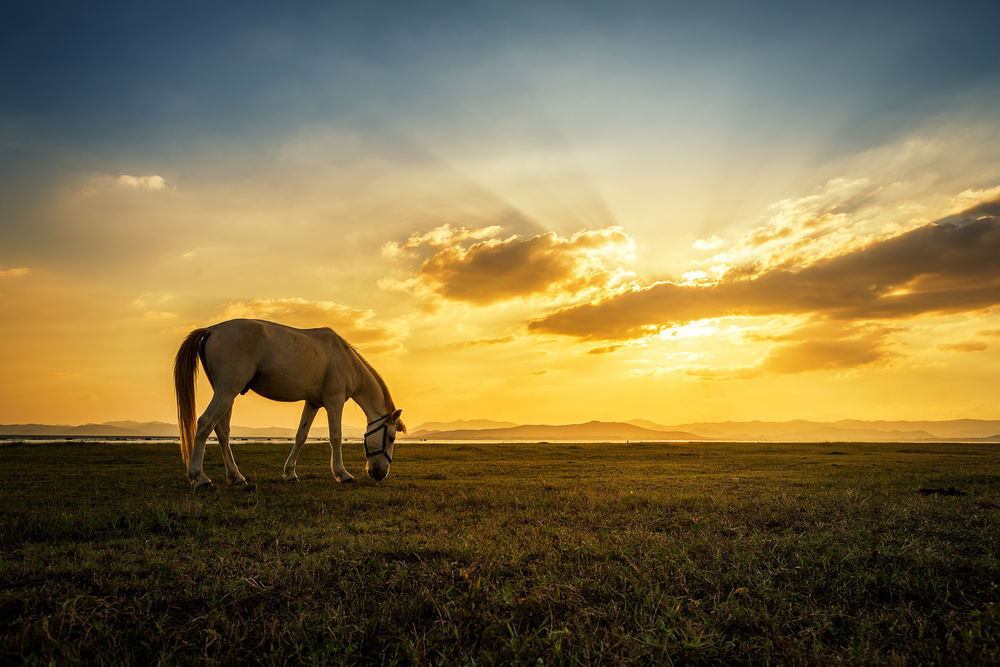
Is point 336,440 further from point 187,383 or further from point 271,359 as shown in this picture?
point 187,383

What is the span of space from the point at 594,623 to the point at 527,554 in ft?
4.45

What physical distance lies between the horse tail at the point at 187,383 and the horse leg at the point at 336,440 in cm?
268

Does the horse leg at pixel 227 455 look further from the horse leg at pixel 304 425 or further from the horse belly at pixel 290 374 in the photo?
the horse leg at pixel 304 425

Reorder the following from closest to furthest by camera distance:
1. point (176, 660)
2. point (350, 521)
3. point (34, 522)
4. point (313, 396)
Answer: point (176, 660), point (34, 522), point (350, 521), point (313, 396)

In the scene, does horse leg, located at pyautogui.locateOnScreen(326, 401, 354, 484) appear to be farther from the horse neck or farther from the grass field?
the grass field

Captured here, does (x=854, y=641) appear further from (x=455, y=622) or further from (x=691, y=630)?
(x=455, y=622)

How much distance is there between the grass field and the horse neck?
17.7ft

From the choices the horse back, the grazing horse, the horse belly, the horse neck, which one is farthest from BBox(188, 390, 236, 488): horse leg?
the horse neck

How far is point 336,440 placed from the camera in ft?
39.1

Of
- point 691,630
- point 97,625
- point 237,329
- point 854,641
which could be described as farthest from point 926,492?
point 237,329

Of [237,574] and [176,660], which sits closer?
[176,660]

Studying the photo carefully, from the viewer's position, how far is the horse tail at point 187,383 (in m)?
10.2

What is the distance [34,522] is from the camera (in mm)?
6059

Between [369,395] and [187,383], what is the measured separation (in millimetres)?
3905
